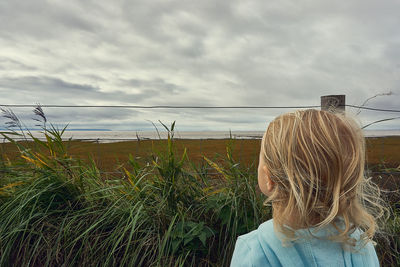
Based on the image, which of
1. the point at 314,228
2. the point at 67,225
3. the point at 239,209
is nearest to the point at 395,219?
the point at 239,209

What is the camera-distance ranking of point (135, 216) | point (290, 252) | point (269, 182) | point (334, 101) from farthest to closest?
point (334, 101) → point (135, 216) → point (269, 182) → point (290, 252)

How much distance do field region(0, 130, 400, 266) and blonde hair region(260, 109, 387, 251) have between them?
856 millimetres

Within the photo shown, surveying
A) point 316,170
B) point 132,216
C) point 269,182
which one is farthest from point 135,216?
point 316,170

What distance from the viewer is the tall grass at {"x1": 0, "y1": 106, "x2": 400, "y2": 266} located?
1826 mm

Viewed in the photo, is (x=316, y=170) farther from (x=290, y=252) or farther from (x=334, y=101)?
(x=334, y=101)

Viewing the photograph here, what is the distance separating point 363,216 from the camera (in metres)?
1.02

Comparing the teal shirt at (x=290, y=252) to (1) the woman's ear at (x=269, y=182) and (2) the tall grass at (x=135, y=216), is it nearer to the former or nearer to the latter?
(1) the woman's ear at (x=269, y=182)

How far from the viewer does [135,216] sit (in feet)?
5.79

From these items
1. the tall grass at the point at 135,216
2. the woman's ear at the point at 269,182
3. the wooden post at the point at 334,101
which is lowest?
the tall grass at the point at 135,216

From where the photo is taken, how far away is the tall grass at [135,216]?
183 centimetres

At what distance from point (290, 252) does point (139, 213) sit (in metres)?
1.23

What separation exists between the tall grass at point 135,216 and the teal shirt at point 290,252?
30.9 inches

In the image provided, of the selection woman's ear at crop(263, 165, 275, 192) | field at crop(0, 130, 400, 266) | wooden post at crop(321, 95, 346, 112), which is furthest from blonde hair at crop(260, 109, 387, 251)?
wooden post at crop(321, 95, 346, 112)

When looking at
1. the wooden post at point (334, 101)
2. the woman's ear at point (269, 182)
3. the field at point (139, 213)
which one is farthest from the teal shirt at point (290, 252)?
the wooden post at point (334, 101)
